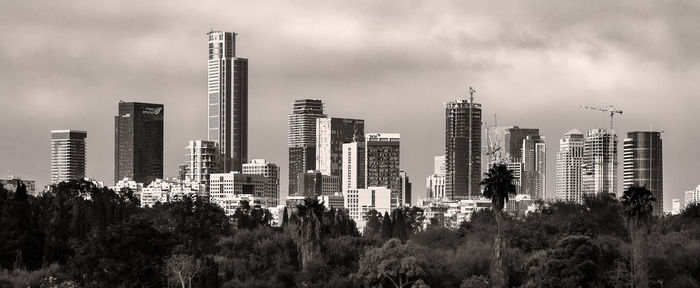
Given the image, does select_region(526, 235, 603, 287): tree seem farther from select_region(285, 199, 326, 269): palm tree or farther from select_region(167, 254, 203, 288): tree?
select_region(167, 254, 203, 288): tree

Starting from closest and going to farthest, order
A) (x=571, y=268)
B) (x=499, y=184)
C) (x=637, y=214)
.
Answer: (x=571, y=268), (x=637, y=214), (x=499, y=184)

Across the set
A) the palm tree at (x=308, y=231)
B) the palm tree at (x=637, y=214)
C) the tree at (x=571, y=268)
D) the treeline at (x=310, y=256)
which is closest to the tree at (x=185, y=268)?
the treeline at (x=310, y=256)

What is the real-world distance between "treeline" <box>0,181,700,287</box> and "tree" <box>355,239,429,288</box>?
0.11 metres

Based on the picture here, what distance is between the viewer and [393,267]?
403ft

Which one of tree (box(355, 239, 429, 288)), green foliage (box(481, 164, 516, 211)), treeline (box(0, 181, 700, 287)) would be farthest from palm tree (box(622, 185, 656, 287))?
tree (box(355, 239, 429, 288))

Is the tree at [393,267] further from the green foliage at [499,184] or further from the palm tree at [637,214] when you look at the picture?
the palm tree at [637,214]

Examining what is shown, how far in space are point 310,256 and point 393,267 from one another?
14.7 m

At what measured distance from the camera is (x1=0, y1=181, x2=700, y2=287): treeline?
118312 millimetres

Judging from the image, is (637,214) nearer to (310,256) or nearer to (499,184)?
(499,184)

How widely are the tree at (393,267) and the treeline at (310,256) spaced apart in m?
0.11

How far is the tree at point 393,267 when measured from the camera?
12219 centimetres

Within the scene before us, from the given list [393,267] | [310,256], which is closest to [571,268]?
[393,267]

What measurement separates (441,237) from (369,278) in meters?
53.6

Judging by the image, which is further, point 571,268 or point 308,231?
point 308,231
